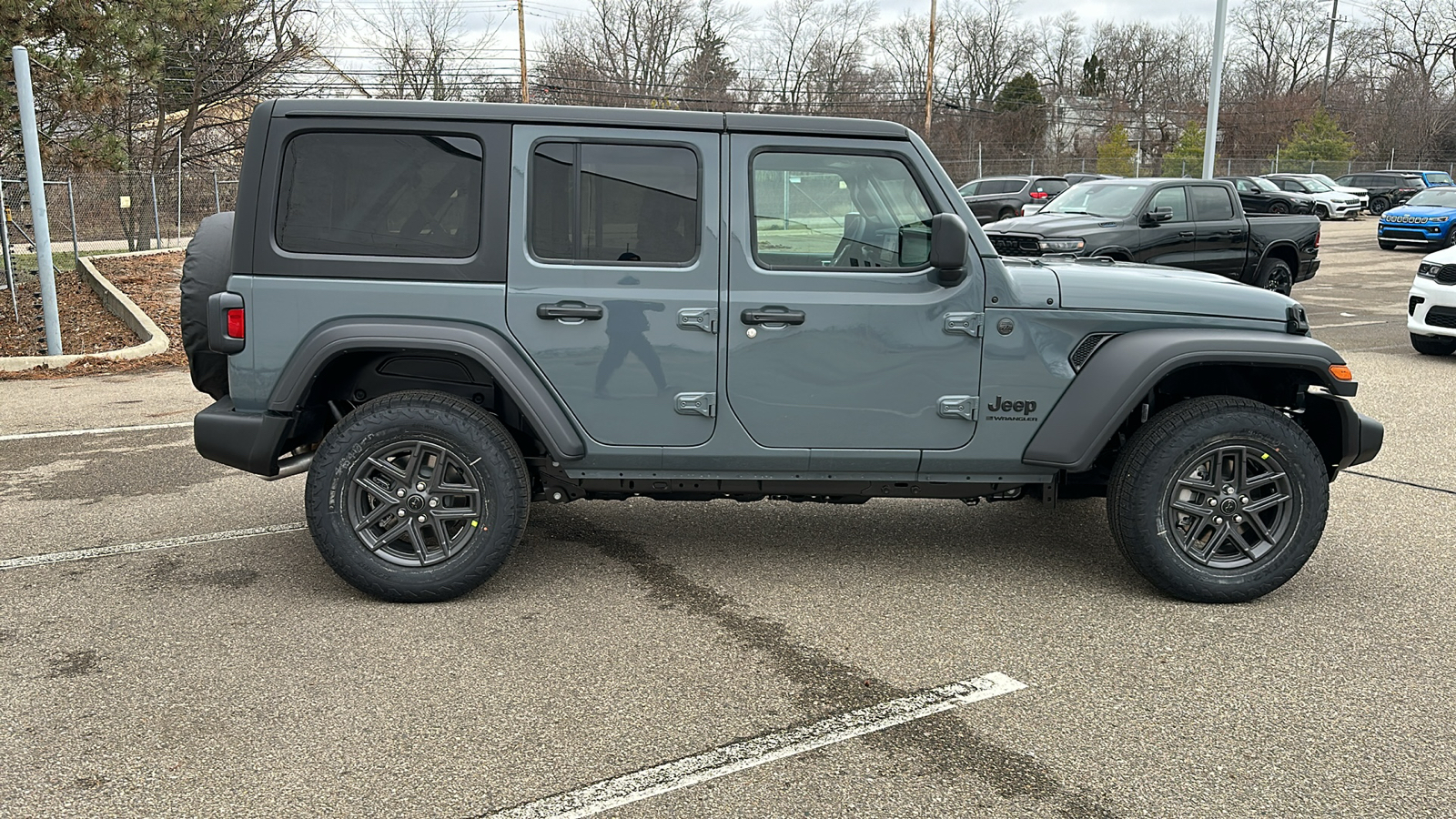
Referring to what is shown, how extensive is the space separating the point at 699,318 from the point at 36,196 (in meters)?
9.45

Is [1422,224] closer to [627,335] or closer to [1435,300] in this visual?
[1435,300]

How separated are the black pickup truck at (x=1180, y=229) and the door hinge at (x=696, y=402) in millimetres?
9088

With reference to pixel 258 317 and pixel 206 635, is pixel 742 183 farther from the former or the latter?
pixel 206 635

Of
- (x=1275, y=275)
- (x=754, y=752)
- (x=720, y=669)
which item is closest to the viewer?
(x=754, y=752)

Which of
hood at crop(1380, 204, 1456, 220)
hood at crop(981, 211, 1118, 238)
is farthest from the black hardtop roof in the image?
hood at crop(1380, 204, 1456, 220)

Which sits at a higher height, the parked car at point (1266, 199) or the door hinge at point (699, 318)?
the parked car at point (1266, 199)

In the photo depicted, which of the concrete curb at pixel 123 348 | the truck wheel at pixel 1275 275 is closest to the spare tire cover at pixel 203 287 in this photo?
the concrete curb at pixel 123 348

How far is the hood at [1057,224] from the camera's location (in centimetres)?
1302

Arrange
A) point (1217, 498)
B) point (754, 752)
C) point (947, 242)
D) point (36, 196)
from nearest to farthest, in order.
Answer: point (754, 752), point (947, 242), point (1217, 498), point (36, 196)

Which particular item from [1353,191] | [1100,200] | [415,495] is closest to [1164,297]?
[415,495]

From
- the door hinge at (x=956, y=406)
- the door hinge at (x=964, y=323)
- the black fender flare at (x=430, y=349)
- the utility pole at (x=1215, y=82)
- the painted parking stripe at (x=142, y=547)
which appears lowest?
the painted parking stripe at (x=142, y=547)

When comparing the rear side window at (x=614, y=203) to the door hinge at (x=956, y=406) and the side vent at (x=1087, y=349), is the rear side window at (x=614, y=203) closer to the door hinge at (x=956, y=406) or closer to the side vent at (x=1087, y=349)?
the door hinge at (x=956, y=406)

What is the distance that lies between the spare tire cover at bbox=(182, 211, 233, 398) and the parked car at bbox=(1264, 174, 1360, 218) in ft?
131

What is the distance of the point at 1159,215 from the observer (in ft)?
44.0
